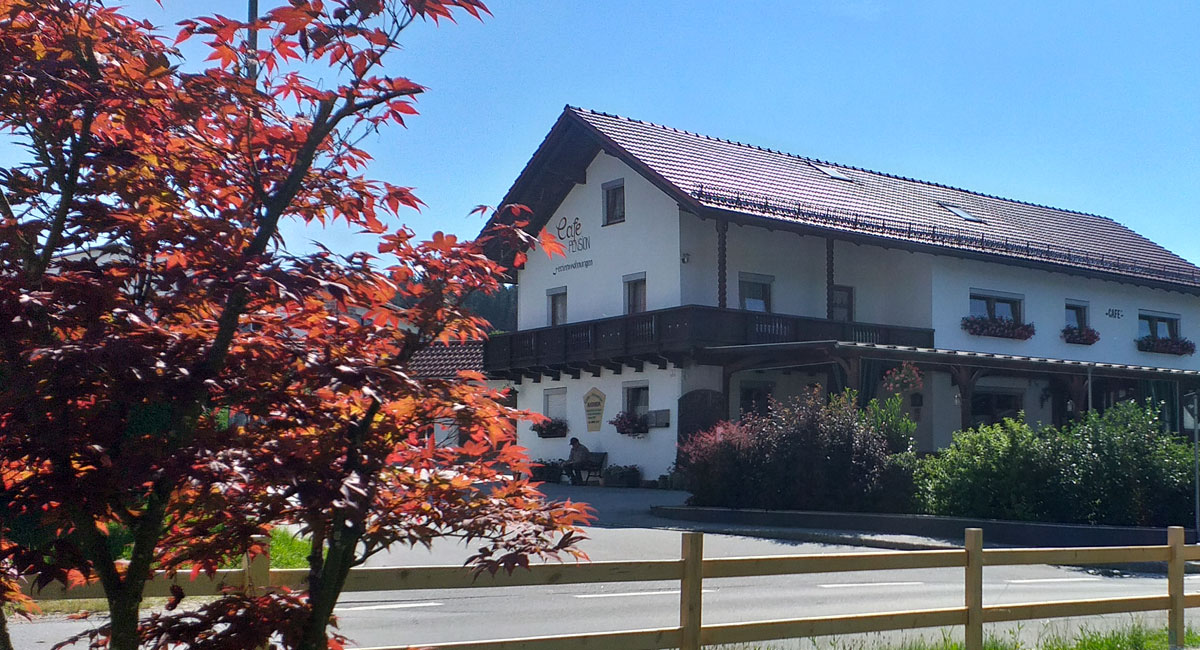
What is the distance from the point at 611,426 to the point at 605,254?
15.2 ft

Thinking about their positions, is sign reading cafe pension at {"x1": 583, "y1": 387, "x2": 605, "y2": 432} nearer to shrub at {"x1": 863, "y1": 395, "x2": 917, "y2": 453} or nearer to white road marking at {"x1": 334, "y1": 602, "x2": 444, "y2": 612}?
shrub at {"x1": 863, "y1": 395, "x2": 917, "y2": 453}

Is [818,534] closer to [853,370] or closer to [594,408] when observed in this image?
[853,370]

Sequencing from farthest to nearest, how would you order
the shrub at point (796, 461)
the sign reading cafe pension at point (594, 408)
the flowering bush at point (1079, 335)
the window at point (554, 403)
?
the flowering bush at point (1079, 335)
the window at point (554, 403)
the sign reading cafe pension at point (594, 408)
the shrub at point (796, 461)

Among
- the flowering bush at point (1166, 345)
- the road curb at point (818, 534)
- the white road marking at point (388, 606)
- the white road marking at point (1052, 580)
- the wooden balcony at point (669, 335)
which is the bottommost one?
the white road marking at point (1052, 580)

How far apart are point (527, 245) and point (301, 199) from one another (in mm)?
773

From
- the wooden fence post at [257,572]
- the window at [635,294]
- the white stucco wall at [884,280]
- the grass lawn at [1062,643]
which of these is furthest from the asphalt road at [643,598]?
the white stucco wall at [884,280]

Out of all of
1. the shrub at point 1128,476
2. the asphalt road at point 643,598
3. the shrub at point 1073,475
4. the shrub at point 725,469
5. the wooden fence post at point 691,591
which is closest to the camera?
the wooden fence post at point 691,591

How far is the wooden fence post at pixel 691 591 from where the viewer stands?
591 cm

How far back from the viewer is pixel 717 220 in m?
29.4

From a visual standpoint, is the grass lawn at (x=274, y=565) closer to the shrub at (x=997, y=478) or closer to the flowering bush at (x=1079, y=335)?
the shrub at (x=997, y=478)

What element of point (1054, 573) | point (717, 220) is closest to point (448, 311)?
point (1054, 573)

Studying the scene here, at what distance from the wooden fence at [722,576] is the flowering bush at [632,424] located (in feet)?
73.4

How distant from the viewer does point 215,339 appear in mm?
3686

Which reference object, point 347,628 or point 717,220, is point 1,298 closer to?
point 347,628
